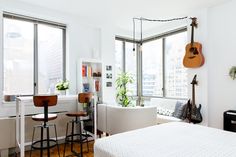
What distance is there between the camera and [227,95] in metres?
3.35

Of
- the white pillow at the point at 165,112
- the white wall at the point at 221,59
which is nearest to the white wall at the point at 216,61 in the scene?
the white wall at the point at 221,59

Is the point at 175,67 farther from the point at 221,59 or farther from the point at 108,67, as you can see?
the point at 108,67

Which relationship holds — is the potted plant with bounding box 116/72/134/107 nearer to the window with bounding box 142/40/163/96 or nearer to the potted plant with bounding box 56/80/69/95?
the window with bounding box 142/40/163/96

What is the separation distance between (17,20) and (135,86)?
3572mm

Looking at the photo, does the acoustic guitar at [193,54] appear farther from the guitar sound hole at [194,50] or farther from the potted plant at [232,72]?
the potted plant at [232,72]

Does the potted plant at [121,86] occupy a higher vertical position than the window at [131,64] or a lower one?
lower

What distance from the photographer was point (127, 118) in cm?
305

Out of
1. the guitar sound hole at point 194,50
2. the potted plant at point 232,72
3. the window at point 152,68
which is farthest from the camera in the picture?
the window at point 152,68

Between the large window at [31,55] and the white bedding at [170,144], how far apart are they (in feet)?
8.29

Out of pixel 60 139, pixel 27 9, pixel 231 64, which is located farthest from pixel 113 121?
pixel 27 9

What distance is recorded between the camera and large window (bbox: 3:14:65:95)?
3404mm

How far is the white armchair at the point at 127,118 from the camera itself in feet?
10.0

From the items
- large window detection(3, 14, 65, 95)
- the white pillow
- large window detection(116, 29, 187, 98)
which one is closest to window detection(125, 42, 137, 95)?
large window detection(116, 29, 187, 98)

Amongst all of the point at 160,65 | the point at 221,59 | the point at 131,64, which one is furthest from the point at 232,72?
the point at 131,64
